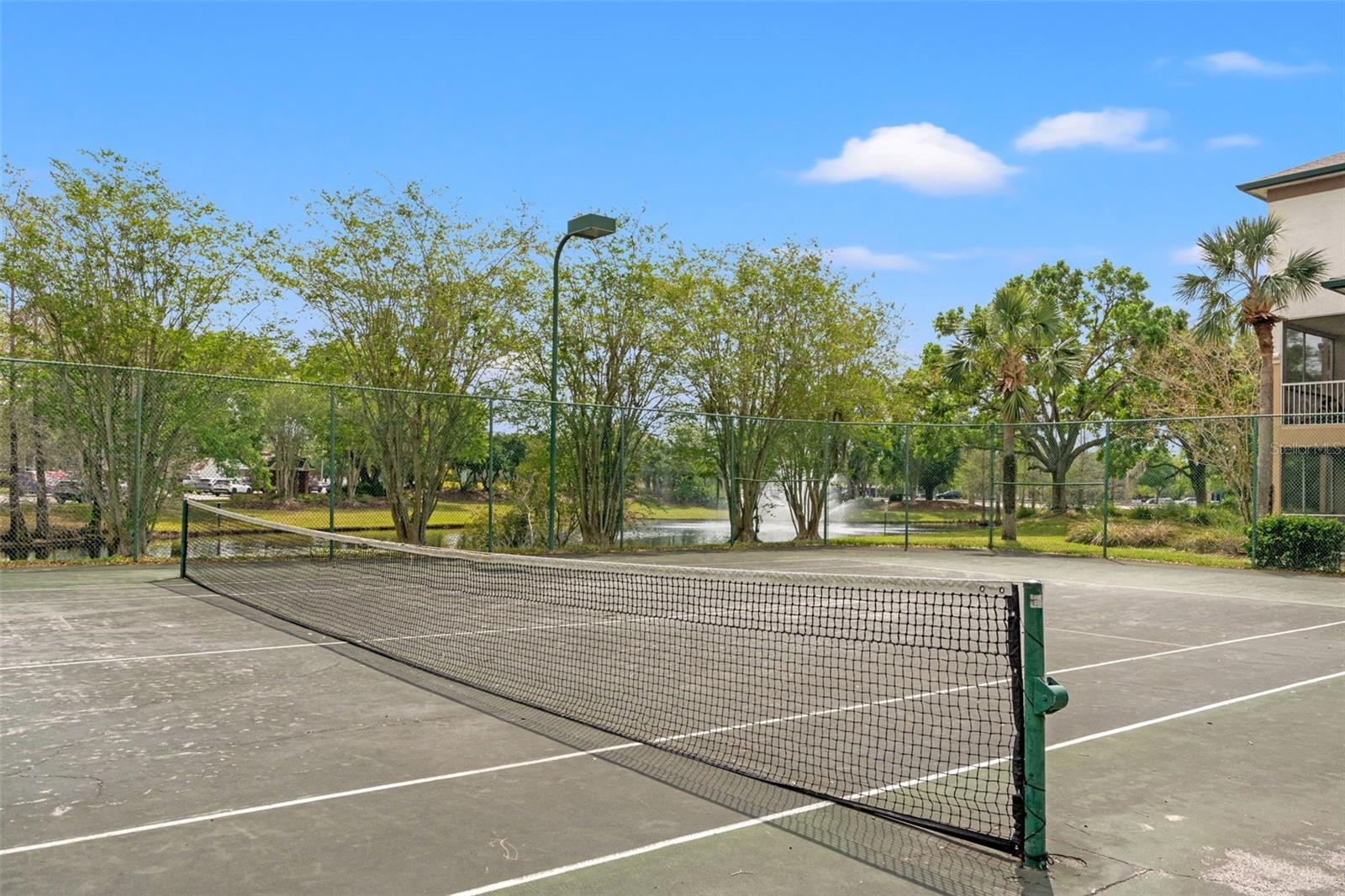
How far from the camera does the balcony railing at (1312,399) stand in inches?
952

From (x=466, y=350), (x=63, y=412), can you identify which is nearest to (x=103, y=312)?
(x=63, y=412)

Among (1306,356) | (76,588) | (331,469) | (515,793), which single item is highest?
(1306,356)

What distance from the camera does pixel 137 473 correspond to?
1573 centimetres

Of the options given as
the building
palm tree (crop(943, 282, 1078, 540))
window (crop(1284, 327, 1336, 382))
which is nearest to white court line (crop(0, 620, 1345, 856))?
the building

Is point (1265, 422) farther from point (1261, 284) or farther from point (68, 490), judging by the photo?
point (68, 490)

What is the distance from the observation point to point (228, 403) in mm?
17453

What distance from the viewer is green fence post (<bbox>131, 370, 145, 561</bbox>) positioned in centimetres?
1571

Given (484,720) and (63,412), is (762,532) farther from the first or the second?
(484,720)

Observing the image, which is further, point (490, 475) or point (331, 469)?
point (490, 475)

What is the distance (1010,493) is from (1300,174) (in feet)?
35.5

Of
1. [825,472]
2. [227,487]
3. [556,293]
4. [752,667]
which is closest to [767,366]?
[825,472]

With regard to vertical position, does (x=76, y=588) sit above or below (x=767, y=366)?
below

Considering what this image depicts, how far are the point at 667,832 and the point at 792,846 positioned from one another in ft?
1.83

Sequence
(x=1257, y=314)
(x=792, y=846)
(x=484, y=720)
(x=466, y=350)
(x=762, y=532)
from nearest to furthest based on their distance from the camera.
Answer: (x=792, y=846) → (x=484, y=720) → (x=466, y=350) → (x=1257, y=314) → (x=762, y=532)
